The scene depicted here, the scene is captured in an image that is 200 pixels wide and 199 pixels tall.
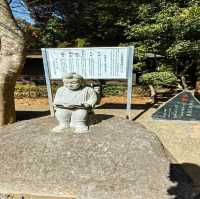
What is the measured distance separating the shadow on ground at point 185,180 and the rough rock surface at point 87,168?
0.08 feet

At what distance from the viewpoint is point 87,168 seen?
4945mm

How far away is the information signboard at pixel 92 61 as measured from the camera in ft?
32.9

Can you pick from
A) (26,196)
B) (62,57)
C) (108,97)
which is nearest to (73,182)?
(26,196)

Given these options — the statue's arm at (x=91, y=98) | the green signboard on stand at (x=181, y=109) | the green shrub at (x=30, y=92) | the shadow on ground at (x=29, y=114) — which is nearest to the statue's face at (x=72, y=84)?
the statue's arm at (x=91, y=98)

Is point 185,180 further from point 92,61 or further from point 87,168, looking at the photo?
point 92,61

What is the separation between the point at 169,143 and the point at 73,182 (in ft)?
13.3

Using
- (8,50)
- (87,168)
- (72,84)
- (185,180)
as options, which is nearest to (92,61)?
(8,50)

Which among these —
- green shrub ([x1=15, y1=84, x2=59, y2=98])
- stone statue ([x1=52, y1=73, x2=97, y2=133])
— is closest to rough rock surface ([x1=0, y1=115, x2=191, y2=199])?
stone statue ([x1=52, y1=73, x2=97, y2=133])

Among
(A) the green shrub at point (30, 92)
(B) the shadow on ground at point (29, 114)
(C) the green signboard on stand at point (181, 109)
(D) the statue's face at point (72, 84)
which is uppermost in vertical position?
(D) the statue's face at point (72, 84)

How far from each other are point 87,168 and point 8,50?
510 centimetres

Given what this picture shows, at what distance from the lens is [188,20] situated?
39.0 feet

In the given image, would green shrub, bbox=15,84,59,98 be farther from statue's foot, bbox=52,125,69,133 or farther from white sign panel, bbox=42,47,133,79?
statue's foot, bbox=52,125,69,133

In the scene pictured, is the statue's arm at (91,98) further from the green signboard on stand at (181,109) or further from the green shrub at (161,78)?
the green shrub at (161,78)

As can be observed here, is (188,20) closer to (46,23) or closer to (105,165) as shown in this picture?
(105,165)
